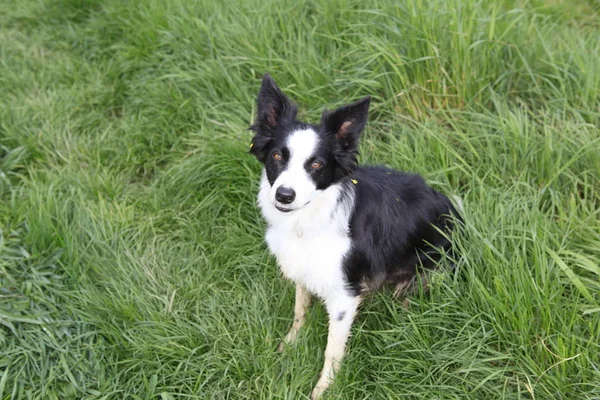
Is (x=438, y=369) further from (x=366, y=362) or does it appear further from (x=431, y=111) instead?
(x=431, y=111)

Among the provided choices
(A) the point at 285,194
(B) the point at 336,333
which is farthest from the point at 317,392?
(A) the point at 285,194

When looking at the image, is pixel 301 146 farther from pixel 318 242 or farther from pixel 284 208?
pixel 318 242

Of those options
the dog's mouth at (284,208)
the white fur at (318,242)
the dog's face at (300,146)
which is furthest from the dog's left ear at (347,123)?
the dog's mouth at (284,208)

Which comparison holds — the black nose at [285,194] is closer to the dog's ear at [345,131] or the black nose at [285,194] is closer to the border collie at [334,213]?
the border collie at [334,213]

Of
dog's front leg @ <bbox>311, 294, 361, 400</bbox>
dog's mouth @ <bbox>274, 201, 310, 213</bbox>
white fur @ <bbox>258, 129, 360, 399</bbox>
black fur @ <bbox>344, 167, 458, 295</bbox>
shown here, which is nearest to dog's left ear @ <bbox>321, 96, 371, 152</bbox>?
white fur @ <bbox>258, 129, 360, 399</bbox>

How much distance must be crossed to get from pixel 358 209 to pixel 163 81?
7.81 feet

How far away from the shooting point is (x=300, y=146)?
214 centimetres

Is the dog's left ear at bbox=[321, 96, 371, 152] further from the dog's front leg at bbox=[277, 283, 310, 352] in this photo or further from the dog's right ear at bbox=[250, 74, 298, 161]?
the dog's front leg at bbox=[277, 283, 310, 352]

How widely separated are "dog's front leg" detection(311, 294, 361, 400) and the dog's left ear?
755mm

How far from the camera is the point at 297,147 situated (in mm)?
2141

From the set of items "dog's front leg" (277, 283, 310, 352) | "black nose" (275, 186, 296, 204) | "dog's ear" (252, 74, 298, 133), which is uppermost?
"dog's ear" (252, 74, 298, 133)

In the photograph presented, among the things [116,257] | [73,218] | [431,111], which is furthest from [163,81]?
[431,111]

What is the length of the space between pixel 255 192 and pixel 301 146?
3.55 ft

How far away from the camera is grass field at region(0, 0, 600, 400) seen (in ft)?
7.57
